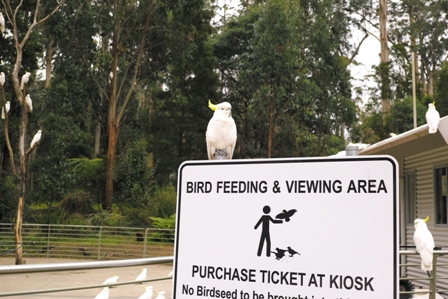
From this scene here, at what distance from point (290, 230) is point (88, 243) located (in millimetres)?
16859

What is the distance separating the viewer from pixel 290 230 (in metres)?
1.33

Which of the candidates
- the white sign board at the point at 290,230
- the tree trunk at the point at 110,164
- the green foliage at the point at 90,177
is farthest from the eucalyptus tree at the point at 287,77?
the white sign board at the point at 290,230

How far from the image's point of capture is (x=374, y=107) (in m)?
35.2

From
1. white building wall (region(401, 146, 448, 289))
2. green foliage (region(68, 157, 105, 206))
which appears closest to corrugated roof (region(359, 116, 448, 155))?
white building wall (region(401, 146, 448, 289))

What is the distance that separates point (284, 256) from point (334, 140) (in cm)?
2631

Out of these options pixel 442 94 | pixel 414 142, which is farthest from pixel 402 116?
pixel 414 142

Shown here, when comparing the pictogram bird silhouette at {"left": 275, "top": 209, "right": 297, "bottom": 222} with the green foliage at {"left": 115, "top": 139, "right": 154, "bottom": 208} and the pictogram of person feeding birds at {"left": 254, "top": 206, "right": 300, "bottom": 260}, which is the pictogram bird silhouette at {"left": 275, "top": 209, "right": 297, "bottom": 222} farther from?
the green foliage at {"left": 115, "top": 139, "right": 154, "bottom": 208}

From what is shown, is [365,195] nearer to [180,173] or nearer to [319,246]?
[319,246]

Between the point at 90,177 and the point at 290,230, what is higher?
the point at 90,177

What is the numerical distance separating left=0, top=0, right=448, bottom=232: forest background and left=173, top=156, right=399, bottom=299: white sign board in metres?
16.7

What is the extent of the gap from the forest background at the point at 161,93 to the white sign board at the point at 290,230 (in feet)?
54.9

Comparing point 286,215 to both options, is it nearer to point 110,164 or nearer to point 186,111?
point 110,164

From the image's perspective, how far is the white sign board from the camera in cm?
125

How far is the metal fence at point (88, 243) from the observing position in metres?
17.0
